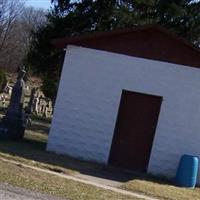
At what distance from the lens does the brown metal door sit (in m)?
19.4

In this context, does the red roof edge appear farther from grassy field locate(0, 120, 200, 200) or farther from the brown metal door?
grassy field locate(0, 120, 200, 200)

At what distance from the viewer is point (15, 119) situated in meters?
21.8

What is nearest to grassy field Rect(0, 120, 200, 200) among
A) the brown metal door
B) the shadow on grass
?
the shadow on grass

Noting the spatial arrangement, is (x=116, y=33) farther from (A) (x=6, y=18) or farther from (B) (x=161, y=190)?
(A) (x=6, y=18)

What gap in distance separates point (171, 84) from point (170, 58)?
0.76 meters

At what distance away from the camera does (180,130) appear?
754 inches

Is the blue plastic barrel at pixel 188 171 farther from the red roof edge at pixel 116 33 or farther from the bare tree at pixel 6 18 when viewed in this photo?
the bare tree at pixel 6 18

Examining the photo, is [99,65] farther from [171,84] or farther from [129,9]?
[129,9]

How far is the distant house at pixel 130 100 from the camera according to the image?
19.1 metres

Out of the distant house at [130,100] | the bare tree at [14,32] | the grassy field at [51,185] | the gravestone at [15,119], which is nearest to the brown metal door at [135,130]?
the distant house at [130,100]

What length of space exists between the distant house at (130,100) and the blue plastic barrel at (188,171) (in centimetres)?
124

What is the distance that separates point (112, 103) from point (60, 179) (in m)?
5.48

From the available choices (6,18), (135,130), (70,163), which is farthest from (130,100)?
(6,18)

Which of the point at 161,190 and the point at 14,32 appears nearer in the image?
the point at 161,190
